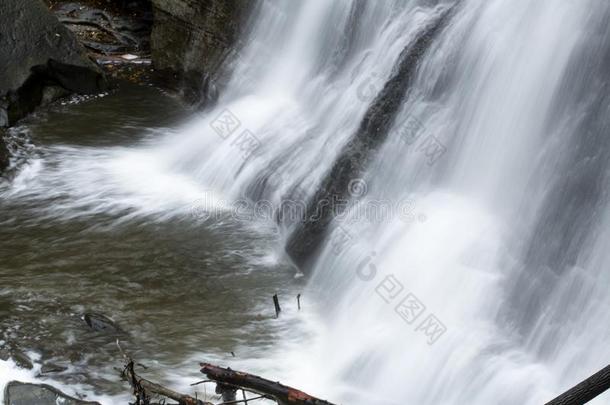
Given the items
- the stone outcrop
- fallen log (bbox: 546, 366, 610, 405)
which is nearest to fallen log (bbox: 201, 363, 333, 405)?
fallen log (bbox: 546, 366, 610, 405)

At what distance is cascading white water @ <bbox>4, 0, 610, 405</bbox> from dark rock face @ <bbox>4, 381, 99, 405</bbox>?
1.48 metres

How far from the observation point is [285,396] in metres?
2.84

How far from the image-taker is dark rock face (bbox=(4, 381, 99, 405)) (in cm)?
460

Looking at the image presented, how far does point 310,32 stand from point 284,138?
1857 mm

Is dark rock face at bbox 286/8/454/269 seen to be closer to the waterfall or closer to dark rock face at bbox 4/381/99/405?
the waterfall

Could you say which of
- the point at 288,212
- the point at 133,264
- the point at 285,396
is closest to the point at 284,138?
the point at 288,212

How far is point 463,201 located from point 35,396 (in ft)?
11.2

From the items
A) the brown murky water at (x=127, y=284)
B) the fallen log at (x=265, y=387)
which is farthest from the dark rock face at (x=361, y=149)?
the fallen log at (x=265, y=387)

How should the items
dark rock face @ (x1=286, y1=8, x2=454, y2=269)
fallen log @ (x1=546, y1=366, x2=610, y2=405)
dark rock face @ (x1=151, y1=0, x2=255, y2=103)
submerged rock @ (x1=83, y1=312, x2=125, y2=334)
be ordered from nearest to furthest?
fallen log @ (x1=546, y1=366, x2=610, y2=405), submerged rock @ (x1=83, y1=312, x2=125, y2=334), dark rock face @ (x1=286, y1=8, x2=454, y2=269), dark rock face @ (x1=151, y1=0, x2=255, y2=103)

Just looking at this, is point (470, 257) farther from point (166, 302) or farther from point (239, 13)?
point (239, 13)

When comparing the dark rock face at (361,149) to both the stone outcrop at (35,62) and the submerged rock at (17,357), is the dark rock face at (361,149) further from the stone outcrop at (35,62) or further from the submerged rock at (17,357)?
the stone outcrop at (35,62)

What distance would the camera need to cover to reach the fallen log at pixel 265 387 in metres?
2.82

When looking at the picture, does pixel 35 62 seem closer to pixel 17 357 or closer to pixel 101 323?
pixel 101 323

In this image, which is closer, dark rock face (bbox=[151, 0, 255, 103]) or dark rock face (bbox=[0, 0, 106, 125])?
dark rock face (bbox=[0, 0, 106, 125])
